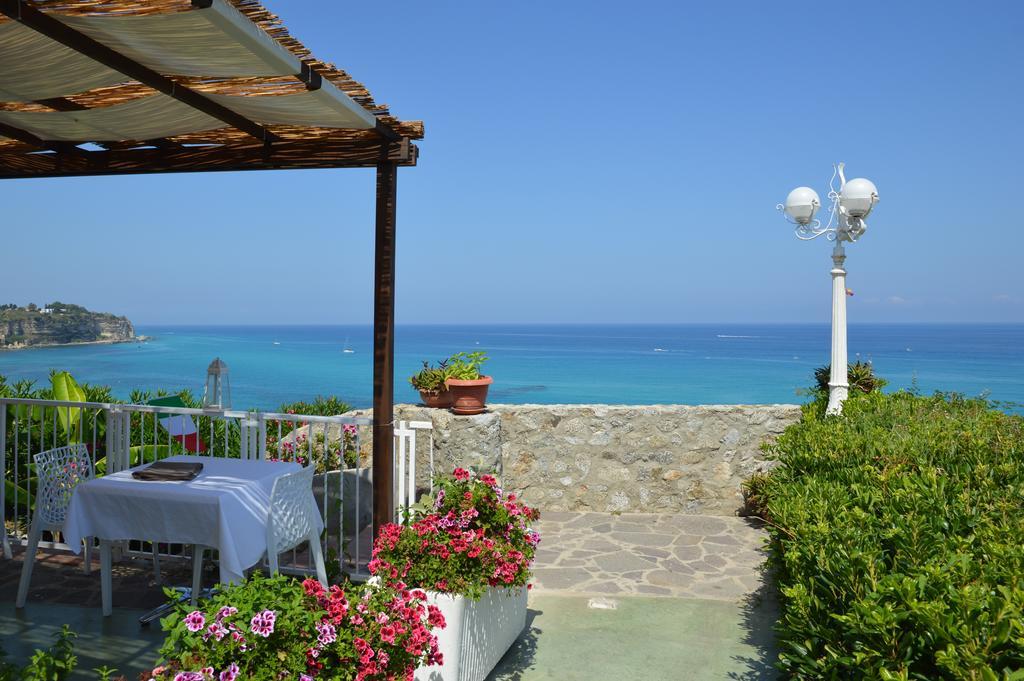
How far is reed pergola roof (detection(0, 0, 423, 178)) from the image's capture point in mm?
2711

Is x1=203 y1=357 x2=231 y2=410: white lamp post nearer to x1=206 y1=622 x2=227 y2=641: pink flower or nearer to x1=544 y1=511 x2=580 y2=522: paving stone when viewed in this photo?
x1=544 y1=511 x2=580 y2=522: paving stone

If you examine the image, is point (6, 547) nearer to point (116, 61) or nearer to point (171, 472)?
point (171, 472)

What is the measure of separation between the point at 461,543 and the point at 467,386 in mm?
3447

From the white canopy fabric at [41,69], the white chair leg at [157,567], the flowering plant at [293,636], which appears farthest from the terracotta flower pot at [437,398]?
the flowering plant at [293,636]

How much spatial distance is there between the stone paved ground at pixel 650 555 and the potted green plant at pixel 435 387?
140cm

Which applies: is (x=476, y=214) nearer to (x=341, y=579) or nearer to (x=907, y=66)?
(x=907, y=66)

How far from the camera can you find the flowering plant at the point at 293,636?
2.06 metres

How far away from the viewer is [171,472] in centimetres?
412

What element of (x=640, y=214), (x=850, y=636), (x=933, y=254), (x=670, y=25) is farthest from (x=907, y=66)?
(x=640, y=214)

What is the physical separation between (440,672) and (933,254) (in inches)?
2281

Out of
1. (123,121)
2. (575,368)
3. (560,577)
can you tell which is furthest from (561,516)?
(575,368)

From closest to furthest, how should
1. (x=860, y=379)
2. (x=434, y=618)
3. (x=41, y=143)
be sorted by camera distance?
(x=434, y=618) → (x=41, y=143) → (x=860, y=379)

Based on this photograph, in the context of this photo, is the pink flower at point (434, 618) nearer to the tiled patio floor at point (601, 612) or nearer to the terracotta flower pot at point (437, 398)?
the tiled patio floor at point (601, 612)

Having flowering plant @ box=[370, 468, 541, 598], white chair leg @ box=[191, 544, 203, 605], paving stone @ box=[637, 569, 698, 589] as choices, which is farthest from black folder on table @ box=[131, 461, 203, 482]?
paving stone @ box=[637, 569, 698, 589]
